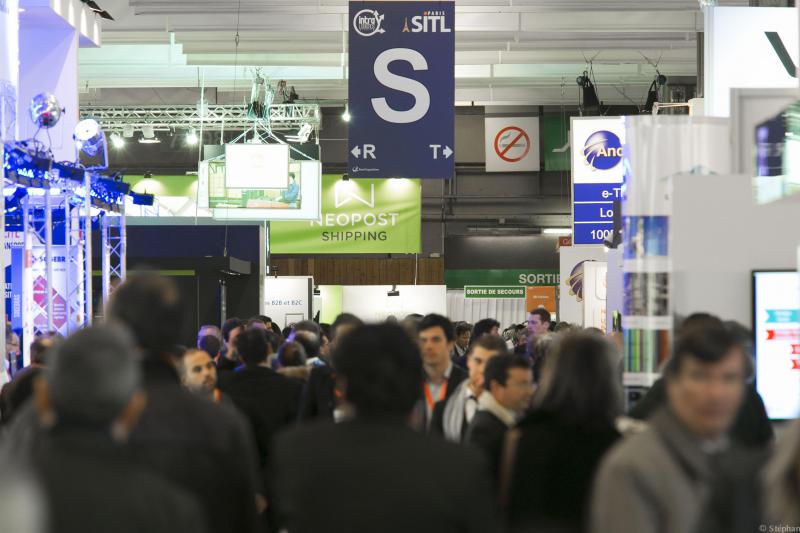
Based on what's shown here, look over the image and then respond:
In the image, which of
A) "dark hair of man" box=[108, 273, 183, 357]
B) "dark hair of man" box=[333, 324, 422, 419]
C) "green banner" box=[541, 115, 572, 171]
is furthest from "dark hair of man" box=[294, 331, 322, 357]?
"green banner" box=[541, 115, 572, 171]

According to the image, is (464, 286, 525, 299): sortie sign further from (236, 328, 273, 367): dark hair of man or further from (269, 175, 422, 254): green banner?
(236, 328, 273, 367): dark hair of man

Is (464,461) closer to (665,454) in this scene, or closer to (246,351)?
(665,454)

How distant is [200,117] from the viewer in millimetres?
22781

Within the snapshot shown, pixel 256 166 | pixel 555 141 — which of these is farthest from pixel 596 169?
pixel 555 141

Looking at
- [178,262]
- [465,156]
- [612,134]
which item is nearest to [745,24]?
[612,134]

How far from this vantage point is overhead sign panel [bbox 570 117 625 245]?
14883 mm

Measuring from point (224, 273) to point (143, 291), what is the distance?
16.0 m

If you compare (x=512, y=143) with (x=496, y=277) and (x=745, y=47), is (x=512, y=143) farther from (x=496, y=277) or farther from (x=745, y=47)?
(x=745, y=47)

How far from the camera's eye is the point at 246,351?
5758 millimetres

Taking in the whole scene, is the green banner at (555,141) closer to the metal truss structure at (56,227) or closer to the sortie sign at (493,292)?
the sortie sign at (493,292)

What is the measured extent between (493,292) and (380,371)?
73.3 feet

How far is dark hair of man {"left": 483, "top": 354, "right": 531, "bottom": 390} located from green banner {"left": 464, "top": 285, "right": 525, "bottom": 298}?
66.9ft

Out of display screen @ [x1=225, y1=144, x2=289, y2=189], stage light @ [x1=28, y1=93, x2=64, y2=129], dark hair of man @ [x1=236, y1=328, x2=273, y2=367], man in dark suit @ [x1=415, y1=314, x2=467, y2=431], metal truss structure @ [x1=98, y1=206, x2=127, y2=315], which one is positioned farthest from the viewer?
display screen @ [x1=225, y1=144, x2=289, y2=189]

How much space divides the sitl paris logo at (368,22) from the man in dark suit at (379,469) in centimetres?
737
